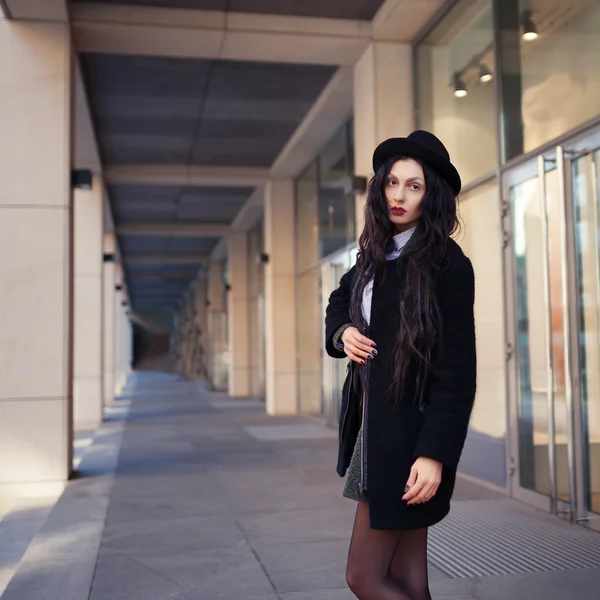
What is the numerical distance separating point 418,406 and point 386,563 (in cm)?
41

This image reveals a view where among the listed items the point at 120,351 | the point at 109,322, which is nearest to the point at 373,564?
the point at 109,322

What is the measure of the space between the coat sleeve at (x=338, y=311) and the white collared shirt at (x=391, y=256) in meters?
0.08

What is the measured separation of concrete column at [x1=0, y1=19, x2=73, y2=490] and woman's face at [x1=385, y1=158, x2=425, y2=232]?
5.84 meters

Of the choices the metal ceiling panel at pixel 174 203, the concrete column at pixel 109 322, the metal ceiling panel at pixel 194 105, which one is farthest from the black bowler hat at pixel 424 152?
the concrete column at pixel 109 322

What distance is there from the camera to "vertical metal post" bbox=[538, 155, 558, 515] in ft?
18.8

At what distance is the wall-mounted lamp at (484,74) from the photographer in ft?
23.0

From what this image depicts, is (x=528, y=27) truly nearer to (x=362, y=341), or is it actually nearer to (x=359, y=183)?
(x=359, y=183)

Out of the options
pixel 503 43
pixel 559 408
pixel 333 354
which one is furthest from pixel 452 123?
pixel 333 354

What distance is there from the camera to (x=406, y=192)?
6.86ft

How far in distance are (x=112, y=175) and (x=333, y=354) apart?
12508mm

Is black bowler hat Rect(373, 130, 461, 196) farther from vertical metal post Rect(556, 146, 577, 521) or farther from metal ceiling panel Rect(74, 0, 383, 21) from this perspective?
metal ceiling panel Rect(74, 0, 383, 21)

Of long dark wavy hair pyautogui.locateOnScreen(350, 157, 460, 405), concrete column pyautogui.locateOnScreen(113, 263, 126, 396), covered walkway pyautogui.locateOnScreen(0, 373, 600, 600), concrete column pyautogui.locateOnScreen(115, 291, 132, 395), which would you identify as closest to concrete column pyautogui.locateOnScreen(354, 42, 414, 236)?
covered walkway pyautogui.locateOnScreen(0, 373, 600, 600)

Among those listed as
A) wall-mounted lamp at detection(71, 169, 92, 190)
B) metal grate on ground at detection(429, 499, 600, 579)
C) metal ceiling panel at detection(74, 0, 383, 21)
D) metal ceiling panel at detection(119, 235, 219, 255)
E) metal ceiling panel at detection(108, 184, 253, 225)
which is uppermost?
metal ceiling panel at detection(74, 0, 383, 21)

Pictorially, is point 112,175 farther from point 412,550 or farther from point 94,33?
point 412,550
